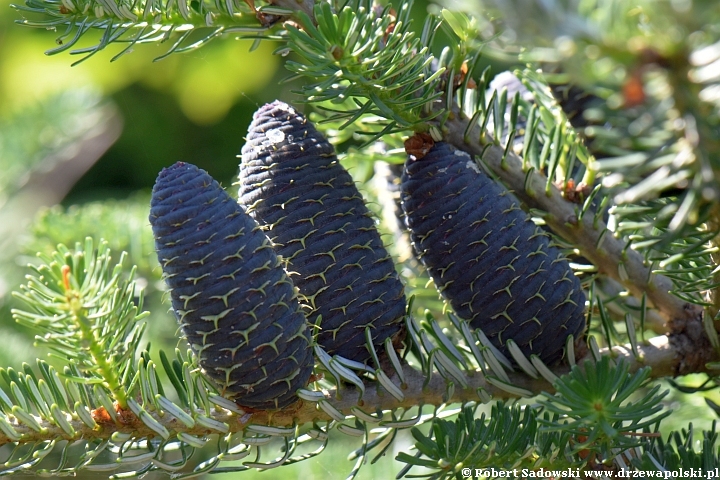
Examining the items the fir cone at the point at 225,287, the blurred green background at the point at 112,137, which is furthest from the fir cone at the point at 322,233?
the blurred green background at the point at 112,137

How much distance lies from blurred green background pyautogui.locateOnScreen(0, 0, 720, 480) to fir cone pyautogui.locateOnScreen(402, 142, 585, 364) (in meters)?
0.33

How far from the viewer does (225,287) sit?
0.36 m

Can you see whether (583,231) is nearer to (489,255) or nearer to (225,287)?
(489,255)

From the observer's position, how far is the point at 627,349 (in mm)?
441

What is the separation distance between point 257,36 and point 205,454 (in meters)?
0.95

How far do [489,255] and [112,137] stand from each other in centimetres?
149

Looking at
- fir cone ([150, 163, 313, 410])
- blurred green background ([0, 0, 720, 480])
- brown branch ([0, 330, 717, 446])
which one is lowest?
brown branch ([0, 330, 717, 446])

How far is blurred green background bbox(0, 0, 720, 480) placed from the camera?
0.80m

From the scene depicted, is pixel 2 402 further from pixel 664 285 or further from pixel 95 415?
pixel 664 285

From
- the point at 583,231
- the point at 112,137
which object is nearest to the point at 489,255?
the point at 583,231

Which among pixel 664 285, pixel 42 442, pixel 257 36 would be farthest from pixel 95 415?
pixel 664 285

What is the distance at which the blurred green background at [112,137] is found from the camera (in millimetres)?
799

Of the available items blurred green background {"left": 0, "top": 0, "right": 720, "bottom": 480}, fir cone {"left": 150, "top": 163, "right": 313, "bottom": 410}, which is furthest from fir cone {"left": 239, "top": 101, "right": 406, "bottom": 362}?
blurred green background {"left": 0, "top": 0, "right": 720, "bottom": 480}

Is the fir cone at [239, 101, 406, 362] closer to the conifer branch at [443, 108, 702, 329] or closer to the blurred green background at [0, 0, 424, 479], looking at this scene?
the conifer branch at [443, 108, 702, 329]
